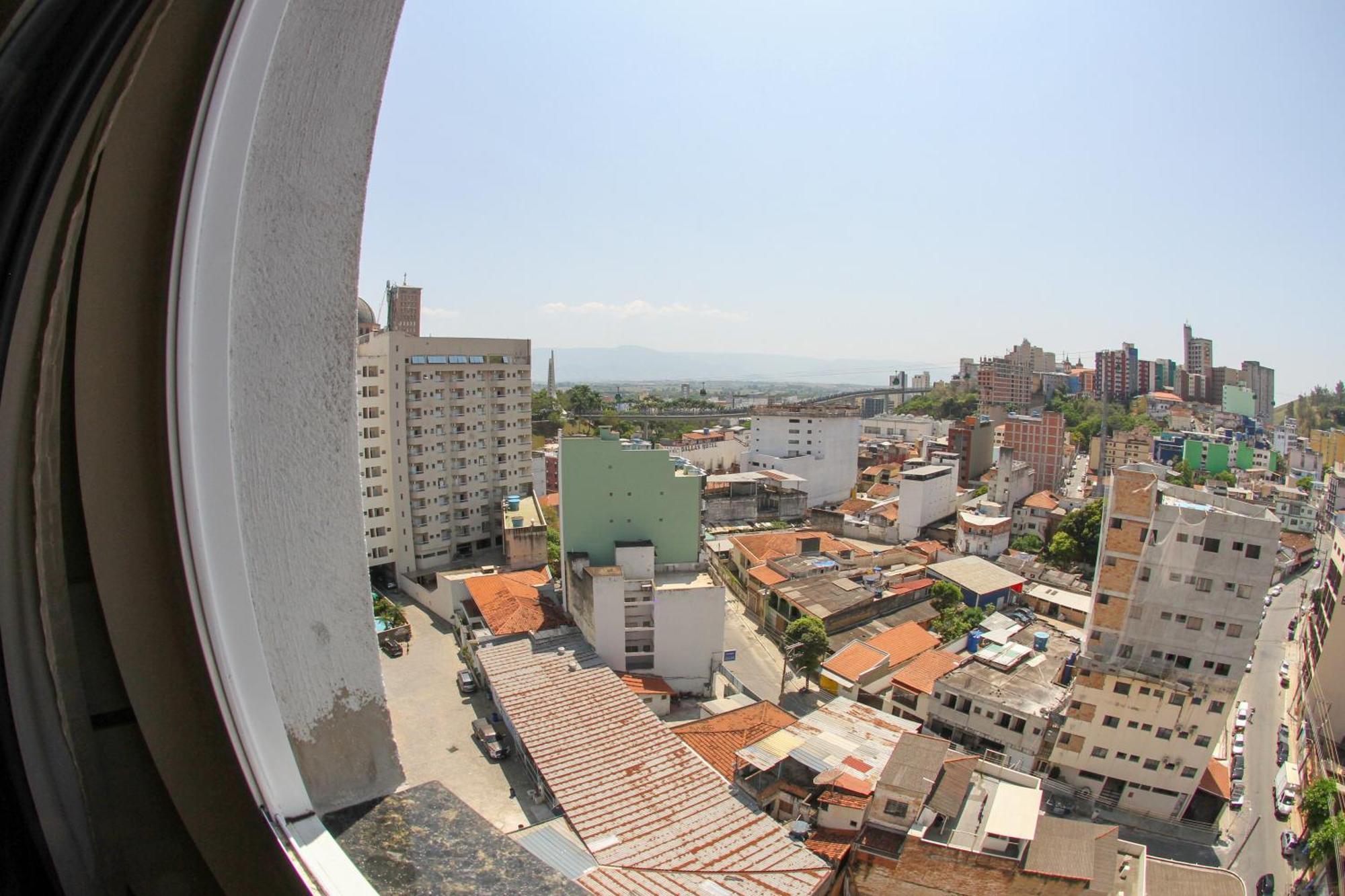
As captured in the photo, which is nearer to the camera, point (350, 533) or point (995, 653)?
point (350, 533)

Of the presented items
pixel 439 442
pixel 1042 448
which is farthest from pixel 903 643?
pixel 1042 448

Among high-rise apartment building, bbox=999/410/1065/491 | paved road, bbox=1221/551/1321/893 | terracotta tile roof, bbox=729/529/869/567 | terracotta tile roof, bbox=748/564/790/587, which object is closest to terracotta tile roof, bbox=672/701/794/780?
terracotta tile roof, bbox=748/564/790/587

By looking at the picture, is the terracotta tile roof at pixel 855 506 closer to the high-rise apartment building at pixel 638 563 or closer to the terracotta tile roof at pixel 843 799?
the high-rise apartment building at pixel 638 563

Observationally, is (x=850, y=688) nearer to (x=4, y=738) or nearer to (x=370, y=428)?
(x=370, y=428)

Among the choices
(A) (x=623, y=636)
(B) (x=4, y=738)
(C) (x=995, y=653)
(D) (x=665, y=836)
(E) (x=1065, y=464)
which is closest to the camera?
(B) (x=4, y=738)

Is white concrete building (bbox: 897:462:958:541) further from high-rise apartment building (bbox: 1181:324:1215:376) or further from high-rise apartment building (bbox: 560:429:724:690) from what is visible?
high-rise apartment building (bbox: 1181:324:1215:376)

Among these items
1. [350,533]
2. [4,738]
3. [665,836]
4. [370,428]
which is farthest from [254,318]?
[370,428]

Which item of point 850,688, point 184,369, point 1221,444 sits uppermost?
point 184,369
